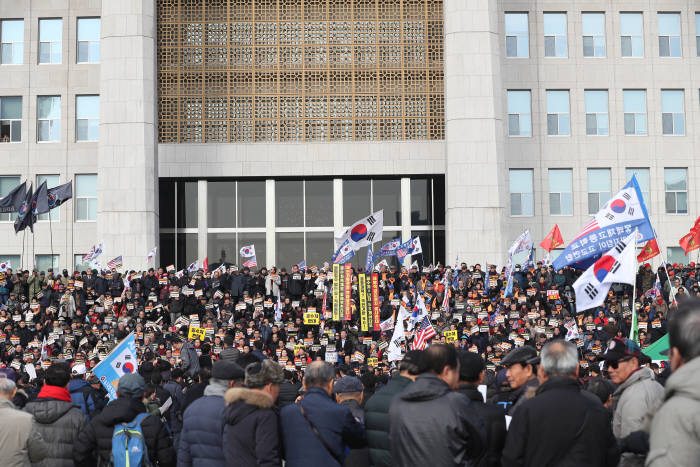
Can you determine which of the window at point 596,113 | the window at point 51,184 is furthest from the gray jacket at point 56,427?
the window at point 596,113

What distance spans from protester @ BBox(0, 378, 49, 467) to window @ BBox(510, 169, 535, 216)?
1301 inches

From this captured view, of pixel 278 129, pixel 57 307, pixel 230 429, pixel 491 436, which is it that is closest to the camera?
pixel 491 436

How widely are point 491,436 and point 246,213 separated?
32.0 meters

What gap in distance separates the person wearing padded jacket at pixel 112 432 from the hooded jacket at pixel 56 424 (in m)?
0.13

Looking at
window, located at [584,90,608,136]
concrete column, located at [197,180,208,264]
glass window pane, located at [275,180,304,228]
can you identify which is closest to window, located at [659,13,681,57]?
window, located at [584,90,608,136]

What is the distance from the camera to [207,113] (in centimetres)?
3791

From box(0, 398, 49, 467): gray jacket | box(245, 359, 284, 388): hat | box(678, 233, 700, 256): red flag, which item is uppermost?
box(678, 233, 700, 256): red flag

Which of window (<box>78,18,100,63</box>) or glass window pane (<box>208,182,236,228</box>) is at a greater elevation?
window (<box>78,18,100,63</box>)

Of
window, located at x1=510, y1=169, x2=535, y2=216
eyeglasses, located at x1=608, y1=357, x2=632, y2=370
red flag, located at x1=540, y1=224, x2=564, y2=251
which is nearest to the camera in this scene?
eyeglasses, located at x1=608, y1=357, x2=632, y2=370

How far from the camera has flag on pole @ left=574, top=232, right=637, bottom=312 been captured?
14398mm

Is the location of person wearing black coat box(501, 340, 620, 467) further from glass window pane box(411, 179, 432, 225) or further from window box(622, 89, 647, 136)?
window box(622, 89, 647, 136)

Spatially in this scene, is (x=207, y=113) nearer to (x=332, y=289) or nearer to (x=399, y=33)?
(x=399, y=33)

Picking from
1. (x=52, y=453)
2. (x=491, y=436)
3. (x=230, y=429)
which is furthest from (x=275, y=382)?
(x=52, y=453)

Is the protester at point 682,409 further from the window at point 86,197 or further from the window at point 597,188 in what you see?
the window at point 86,197
